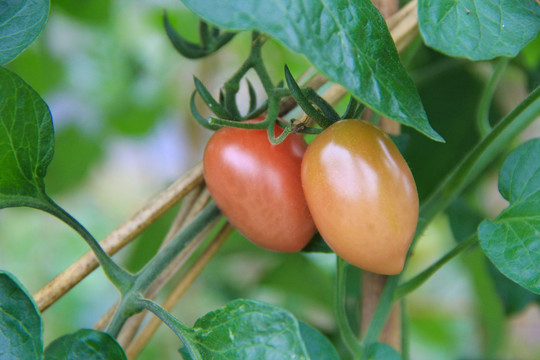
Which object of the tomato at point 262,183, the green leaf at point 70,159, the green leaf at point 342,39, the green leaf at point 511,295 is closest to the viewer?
the green leaf at point 342,39

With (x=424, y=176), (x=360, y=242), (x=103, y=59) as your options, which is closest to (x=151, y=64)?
(x=103, y=59)

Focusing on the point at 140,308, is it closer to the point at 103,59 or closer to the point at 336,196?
the point at 336,196

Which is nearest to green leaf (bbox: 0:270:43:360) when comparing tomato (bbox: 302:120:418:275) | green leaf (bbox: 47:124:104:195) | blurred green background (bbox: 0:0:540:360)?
tomato (bbox: 302:120:418:275)

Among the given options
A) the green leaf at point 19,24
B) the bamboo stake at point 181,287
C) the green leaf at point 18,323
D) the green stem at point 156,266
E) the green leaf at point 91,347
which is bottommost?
the bamboo stake at point 181,287

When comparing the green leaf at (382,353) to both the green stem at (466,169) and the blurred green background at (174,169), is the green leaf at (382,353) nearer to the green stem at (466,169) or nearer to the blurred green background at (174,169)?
the green stem at (466,169)

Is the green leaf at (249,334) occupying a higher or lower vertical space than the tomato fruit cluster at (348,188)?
lower

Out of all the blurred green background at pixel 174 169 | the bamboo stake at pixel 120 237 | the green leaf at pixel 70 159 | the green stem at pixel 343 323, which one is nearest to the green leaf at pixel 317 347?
the green stem at pixel 343 323
